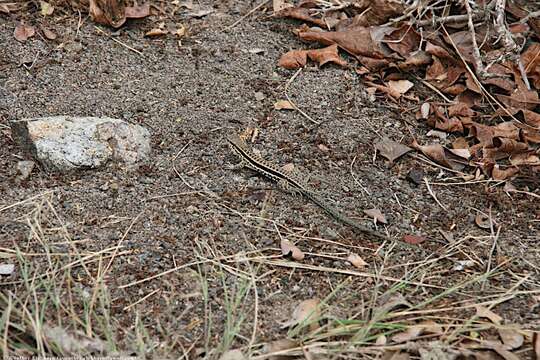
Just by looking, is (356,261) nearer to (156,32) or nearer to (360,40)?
(360,40)

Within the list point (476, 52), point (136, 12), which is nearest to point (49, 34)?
point (136, 12)

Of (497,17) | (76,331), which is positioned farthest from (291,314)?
(497,17)

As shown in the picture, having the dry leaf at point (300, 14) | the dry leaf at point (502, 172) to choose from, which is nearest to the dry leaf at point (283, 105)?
the dry leaf at point (300, 14)

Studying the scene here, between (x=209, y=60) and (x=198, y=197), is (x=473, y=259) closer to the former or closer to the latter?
(x=198, y=197)

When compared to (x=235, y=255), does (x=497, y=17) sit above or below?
above

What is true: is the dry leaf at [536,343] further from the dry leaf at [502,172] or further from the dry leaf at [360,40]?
the dry leaf at [360,40]

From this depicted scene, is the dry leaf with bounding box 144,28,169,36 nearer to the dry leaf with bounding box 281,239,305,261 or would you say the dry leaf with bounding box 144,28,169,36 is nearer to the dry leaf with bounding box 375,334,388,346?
the dry leaf with bounding box 281,239,305,261
